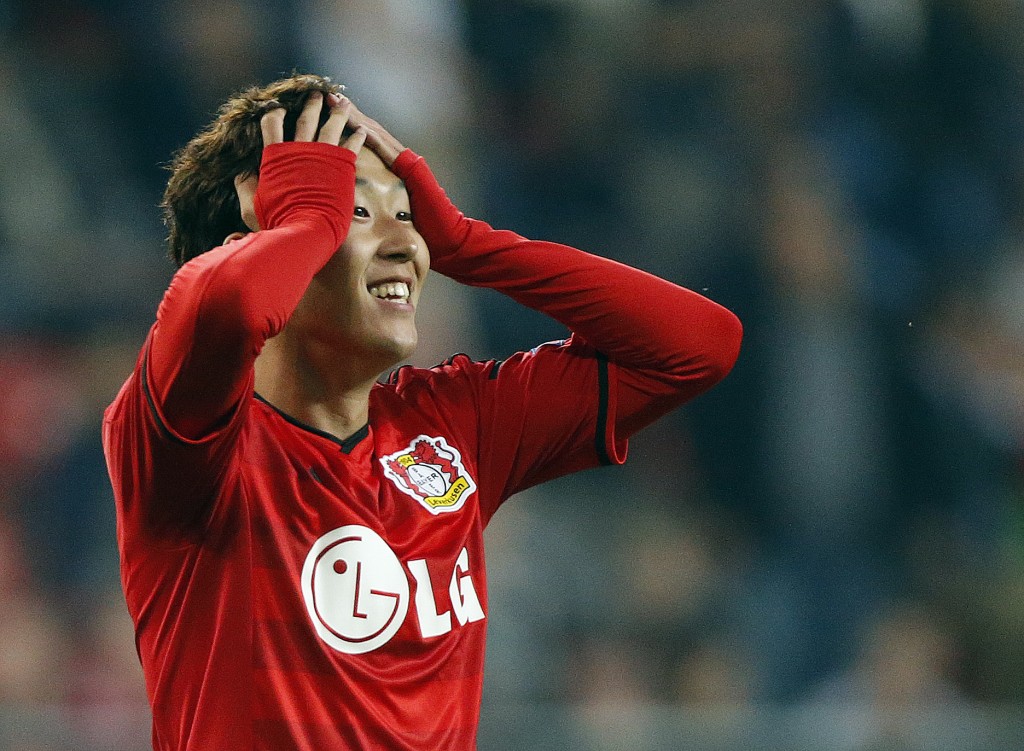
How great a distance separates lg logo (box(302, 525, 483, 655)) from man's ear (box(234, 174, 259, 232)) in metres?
0.49

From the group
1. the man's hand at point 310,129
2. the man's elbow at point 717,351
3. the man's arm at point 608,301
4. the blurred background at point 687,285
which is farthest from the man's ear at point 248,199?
the blurred background at point 687,285

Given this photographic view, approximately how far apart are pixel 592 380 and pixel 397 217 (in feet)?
1.28

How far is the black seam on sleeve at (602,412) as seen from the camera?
1.98 metres

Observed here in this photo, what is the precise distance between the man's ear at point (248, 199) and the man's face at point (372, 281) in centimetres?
15

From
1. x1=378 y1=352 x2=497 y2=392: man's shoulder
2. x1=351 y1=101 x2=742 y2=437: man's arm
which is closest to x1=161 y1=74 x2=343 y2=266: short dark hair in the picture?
x1=351 y1=101 x2=742 y2=437: man's arm

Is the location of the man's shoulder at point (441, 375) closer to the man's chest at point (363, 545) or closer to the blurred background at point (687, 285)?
the man's chest at point (363, 545)

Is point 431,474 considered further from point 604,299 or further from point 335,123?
point 335,123

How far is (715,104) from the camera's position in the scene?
4785 mm

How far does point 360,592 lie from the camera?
1.65 metres

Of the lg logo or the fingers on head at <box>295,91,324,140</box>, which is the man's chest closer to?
the lg logo

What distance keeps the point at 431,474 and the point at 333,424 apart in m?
0.16

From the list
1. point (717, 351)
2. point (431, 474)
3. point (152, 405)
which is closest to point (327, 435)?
point (431, 474)

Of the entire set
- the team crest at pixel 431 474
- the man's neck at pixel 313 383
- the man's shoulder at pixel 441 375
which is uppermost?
the man's shoulder at pixel 441 375

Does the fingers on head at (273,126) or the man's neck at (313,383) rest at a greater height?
the fingers on head at (273,126)
